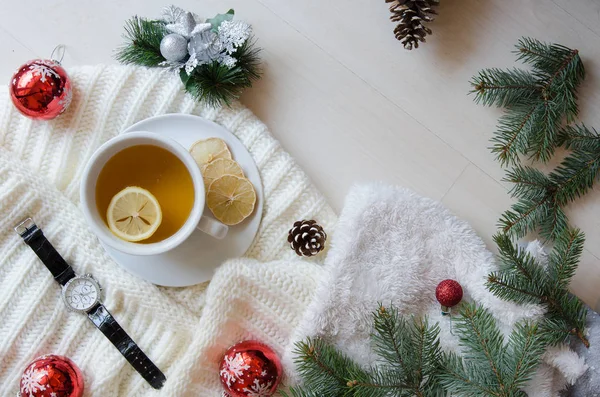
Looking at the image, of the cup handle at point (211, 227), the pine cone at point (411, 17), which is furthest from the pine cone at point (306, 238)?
the pine cone at point (411, 17)

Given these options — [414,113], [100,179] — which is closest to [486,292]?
[414,113]

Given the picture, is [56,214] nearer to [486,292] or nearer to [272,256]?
[272,256]

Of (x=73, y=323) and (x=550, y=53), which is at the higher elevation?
(x=550, y=53)

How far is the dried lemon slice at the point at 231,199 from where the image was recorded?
39.5 inches

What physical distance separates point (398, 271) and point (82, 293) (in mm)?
538

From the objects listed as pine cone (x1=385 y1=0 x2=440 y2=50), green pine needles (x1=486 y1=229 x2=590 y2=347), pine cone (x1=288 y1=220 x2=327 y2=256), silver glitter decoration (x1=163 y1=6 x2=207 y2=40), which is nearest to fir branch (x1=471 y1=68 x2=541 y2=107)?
pine cone (x1=385 y1=0 x2=440 y2=50)

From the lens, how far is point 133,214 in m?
0.94

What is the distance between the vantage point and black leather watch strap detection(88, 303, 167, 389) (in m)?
1.02

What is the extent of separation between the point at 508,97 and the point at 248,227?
1.66 feet

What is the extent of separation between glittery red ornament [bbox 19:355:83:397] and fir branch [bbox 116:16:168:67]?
52 centimetres

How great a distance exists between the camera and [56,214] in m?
1.04

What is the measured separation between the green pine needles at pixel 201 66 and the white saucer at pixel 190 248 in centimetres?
5

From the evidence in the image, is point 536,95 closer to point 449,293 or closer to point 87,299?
point 449,293

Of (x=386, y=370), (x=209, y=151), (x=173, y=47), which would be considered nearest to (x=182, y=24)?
(x=173, y=47)
